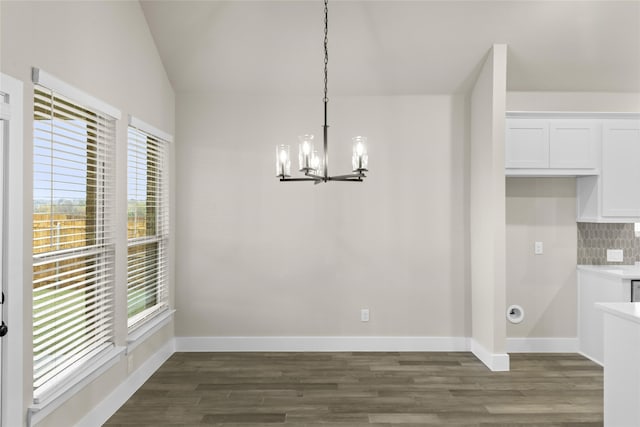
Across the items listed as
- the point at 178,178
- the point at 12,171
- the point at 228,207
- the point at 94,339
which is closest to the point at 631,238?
the point at 228,207

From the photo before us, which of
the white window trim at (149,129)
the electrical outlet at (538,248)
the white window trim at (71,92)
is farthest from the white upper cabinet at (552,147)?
the white window trim at (71,92)

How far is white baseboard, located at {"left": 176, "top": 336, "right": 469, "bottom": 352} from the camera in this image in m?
4.80

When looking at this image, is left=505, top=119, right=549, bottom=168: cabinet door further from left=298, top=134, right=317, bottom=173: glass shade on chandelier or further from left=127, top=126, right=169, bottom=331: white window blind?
left=127, top=126, right=169, bottom=331: white window blind

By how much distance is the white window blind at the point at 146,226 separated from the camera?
376cm

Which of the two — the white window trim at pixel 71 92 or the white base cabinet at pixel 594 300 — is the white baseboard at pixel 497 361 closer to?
the white base cabinet at pixel 594 300

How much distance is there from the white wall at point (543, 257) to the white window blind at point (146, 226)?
3.43 m

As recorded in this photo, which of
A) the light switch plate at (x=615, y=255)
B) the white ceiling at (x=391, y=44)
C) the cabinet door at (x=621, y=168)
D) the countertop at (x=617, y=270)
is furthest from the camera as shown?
the light switch plate at (x=615, y=255)

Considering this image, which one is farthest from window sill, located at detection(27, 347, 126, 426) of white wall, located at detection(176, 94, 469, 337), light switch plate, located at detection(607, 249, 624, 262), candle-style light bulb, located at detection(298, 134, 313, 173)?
light switch plate, located at detection(607, 249, 624, 262)

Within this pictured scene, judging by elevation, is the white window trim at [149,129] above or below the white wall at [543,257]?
above

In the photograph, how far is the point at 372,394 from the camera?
367cm

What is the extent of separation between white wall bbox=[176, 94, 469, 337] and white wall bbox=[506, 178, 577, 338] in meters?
0.53

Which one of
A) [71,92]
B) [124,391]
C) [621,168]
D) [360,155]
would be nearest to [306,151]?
[360,155]

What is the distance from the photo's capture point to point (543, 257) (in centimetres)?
482

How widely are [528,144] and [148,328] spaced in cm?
380
